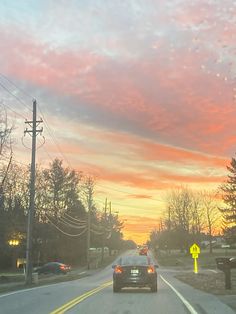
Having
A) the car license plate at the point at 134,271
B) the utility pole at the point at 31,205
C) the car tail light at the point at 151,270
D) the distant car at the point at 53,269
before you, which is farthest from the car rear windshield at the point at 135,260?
the distant car at the point at 53,269

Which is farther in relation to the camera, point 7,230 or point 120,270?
point 7,230

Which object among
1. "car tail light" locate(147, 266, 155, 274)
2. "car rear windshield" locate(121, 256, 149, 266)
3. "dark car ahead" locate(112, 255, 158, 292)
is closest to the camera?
"dark car ahead" locate(112, 255, 158, 292)

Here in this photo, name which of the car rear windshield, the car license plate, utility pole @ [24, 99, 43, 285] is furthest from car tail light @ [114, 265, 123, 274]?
utility pole @ [24, 99, 43, 285]

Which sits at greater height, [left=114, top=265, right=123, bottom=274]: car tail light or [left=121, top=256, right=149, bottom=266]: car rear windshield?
[left=121, top=256, right=149, bottom=266]: car rear windshield

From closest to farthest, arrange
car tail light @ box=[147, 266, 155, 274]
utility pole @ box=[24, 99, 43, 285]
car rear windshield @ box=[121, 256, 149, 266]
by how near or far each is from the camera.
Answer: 1. car tail light @ box=[147, 266, 155, 274]
2. car rear windshield @ box=[121, 256, 149, 266]
3. utility pole @ box=[24, 99, 43, 285]

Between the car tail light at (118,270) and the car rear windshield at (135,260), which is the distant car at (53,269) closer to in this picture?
the car rear windshield at (135,260)

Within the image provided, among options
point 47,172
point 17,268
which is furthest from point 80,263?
point 17,268

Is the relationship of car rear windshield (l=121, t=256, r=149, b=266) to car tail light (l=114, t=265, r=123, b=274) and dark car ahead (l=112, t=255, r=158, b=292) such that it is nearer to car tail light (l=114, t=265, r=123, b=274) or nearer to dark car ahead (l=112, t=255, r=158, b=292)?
dark car ahead (l=112, t=255, r=158, b=292)

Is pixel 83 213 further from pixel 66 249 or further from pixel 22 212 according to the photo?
pixel 22 212

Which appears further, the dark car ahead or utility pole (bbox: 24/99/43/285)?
utility pole (bbox: 24/99/43/285)

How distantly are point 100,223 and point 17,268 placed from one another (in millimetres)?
42238

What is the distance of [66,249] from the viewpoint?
276ft

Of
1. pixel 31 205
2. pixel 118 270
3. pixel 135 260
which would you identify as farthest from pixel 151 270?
pixel 31 205

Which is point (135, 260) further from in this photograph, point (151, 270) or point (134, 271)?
point (151, 270)
